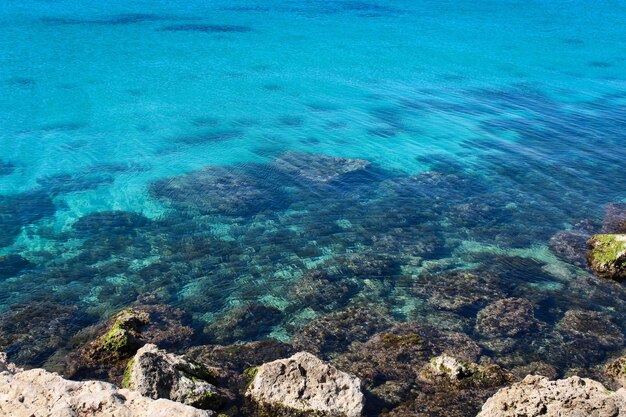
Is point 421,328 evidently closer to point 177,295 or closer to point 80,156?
point 177,295

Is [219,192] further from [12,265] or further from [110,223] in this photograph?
[12,265]

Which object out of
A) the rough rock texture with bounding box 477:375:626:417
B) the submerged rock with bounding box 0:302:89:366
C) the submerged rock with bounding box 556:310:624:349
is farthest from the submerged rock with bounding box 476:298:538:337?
the submerged rock with bounding box 0:302:89:366

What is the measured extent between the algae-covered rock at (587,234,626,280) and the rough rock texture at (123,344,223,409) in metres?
12.7

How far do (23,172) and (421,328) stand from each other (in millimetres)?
17542

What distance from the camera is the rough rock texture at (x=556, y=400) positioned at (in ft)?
29.6

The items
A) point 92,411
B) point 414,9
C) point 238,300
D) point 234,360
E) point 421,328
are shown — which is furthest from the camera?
point 414,9

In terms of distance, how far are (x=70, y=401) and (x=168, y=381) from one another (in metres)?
1.98

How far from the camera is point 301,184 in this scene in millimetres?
22531

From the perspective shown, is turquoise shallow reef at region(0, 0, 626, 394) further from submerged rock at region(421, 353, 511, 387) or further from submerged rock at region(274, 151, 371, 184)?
submerged rock at region(421, 353, 511, 387)

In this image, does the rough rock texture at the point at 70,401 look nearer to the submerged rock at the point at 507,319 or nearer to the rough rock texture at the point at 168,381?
the rough rock texture at the point at 168,381

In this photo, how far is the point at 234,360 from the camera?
12.4m

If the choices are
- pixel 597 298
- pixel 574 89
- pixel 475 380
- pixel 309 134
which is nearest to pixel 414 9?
pixel 574 89

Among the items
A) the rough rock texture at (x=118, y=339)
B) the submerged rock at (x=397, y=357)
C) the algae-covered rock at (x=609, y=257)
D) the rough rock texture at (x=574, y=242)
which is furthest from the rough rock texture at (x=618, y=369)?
the rough rock texture at (x=118, y=339)

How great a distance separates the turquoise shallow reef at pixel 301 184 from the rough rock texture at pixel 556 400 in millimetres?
3469
